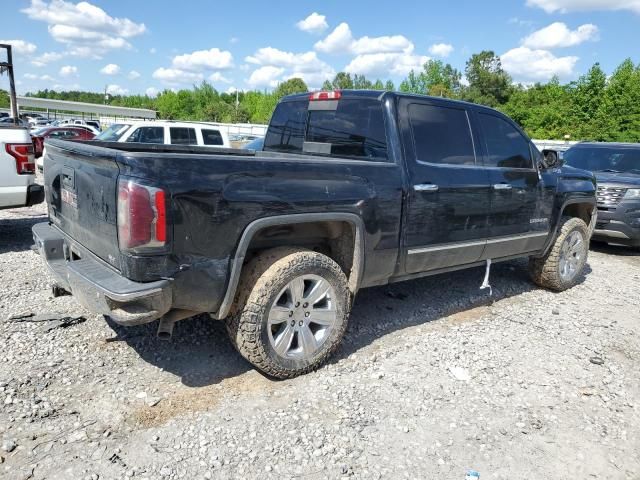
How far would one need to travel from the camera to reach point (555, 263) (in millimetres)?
5738

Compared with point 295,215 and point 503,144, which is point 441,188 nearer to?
point 503,144

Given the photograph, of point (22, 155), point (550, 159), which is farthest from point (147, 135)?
point (550, 159)

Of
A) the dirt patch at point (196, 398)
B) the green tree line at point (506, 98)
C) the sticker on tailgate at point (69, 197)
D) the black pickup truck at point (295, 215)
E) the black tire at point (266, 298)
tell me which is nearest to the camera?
the black pickup truck at point (295, 215)

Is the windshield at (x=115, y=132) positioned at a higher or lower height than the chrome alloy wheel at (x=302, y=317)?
higher

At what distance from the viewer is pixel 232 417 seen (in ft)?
9.89

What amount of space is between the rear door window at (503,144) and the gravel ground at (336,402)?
5.15ft

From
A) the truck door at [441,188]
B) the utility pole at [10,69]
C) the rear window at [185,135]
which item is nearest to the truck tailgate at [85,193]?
the truck door at [441,188]

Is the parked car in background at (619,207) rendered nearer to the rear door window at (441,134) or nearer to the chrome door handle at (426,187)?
the rear door window at (441,134)

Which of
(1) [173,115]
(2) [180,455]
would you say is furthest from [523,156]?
(1) [173,115]

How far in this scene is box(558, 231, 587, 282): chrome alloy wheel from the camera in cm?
589

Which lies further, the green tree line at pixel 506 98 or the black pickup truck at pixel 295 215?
the green tree line at pixel 506 98

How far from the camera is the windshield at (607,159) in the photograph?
911 cm

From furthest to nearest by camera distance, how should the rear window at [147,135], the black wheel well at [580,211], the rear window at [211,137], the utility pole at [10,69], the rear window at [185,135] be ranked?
1. the rear window at [211,137]
2. the rear window at [185,135]
3. the rear window at [147,135]
4. the utility pole at [10,69]
5. the black wheel well at [580,211]

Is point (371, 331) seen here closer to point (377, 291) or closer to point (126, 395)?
point (377, 291)
